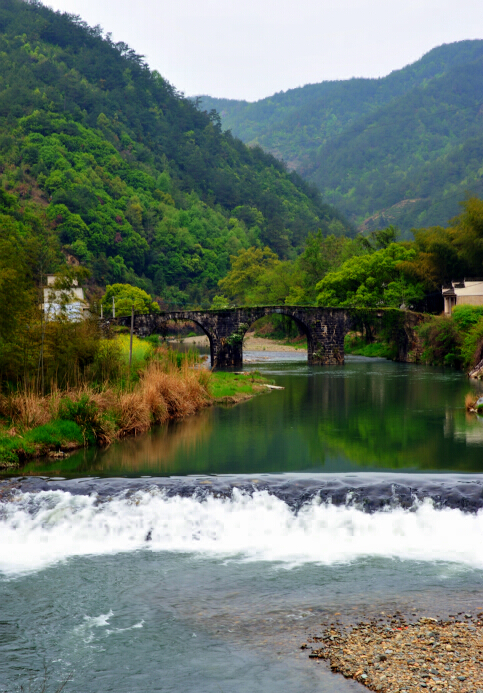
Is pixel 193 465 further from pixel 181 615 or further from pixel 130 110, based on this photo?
pixel 130 110

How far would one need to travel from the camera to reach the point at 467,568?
12.3 metres

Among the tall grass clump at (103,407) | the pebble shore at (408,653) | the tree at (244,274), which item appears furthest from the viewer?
the tree at (244,274)

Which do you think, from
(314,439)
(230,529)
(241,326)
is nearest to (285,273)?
(241,326)

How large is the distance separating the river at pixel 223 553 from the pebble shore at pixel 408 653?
28cm

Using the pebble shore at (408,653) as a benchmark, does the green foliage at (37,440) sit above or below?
above

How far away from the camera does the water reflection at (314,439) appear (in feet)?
64.7

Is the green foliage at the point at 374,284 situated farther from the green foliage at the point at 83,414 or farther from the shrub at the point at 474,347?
the green foliage at the point at 83,414

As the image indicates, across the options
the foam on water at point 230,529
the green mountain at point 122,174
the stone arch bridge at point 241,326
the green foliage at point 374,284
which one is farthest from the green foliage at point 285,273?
the foam on water at point 230,529

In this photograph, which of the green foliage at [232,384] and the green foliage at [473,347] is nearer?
the green foliage at [232,384]

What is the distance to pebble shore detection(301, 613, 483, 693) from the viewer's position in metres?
→ 8.34

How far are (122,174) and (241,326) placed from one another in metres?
90.2

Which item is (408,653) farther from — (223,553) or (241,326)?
(241,326)

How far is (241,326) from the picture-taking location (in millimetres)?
62562

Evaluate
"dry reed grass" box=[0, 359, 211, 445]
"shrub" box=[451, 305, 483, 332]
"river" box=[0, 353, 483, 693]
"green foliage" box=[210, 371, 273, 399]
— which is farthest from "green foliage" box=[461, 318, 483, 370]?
"river" box=[0, 353, 483, 693]
